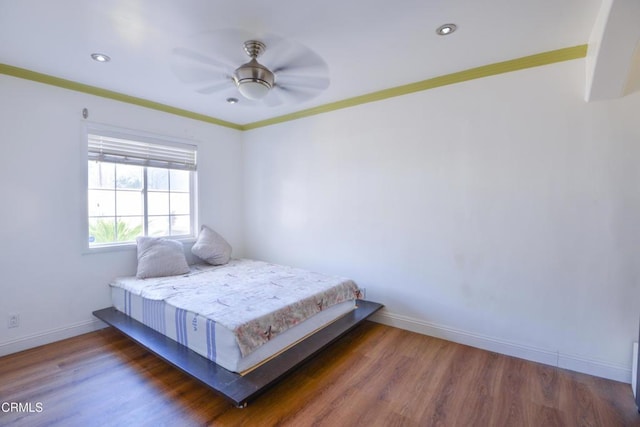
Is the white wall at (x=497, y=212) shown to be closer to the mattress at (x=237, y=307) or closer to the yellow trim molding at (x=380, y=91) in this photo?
the yellow trim molding at (x=380, y=91)

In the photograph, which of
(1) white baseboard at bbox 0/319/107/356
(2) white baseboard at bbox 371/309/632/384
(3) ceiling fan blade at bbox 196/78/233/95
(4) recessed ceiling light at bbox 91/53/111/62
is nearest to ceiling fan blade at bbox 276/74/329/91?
(3) ceiling fan blade at bbox 196/78/233/95

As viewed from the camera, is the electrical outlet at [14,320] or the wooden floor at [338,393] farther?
the electrical outlet at [14,320]

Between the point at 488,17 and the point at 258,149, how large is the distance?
10.5 ft

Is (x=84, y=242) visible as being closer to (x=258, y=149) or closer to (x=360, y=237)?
(x=258, y=149)

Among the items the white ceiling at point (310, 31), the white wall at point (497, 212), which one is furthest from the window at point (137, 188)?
the white wall at point (497, 212)

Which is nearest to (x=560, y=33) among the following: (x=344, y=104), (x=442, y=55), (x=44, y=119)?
(x=442, y=55)

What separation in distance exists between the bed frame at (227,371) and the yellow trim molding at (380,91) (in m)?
2.29

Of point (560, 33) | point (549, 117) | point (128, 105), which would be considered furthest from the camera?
point (128, 105)

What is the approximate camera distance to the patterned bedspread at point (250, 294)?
213 cm

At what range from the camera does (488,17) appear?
197 cm

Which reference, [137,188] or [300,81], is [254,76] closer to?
[300,81]

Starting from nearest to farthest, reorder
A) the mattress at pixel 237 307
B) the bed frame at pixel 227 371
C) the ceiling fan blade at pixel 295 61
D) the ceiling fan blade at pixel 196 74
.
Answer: the bed frame at pixel 227 371, the mattress at pixel 237 307, the ceiling fan blade at pixel 295 61, the ceiling fan blade at pixel 196 74

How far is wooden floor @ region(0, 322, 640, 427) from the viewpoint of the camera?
184 centimetres

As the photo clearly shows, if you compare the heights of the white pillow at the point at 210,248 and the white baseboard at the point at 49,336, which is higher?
the white pillow at the point at 210,248
